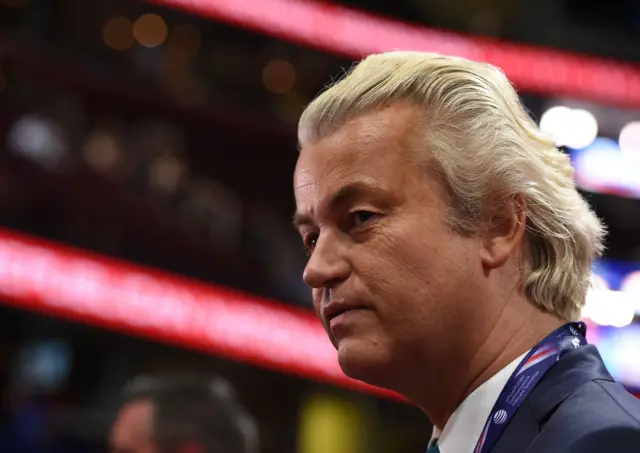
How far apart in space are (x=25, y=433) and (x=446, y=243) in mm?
10161

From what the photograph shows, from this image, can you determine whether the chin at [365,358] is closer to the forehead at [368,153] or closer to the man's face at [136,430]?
the forehead at [368,153]

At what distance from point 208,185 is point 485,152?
14764 mm

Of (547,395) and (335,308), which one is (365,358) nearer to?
(335,308)

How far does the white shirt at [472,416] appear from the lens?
1.53 m

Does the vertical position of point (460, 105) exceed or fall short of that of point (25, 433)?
it exceeds it

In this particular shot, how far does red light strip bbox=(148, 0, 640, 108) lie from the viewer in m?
14.7

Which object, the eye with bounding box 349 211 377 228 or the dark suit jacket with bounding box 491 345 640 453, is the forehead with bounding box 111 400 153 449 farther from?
the dark suit jacket with bounding box 491 345 640 453

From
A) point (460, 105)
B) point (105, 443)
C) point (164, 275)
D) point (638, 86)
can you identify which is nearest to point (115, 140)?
point (164, 275)

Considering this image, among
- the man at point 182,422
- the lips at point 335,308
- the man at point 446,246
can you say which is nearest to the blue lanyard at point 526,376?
the man at point 446,246

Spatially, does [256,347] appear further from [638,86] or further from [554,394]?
[554,394]

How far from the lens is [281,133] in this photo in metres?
17.4

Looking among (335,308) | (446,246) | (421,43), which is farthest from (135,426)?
(421,43)

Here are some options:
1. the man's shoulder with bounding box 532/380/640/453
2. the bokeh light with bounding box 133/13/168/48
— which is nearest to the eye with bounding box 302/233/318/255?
the man's shoulder with bounding box 532/380/640/453

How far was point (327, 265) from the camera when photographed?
1587 millimetres
